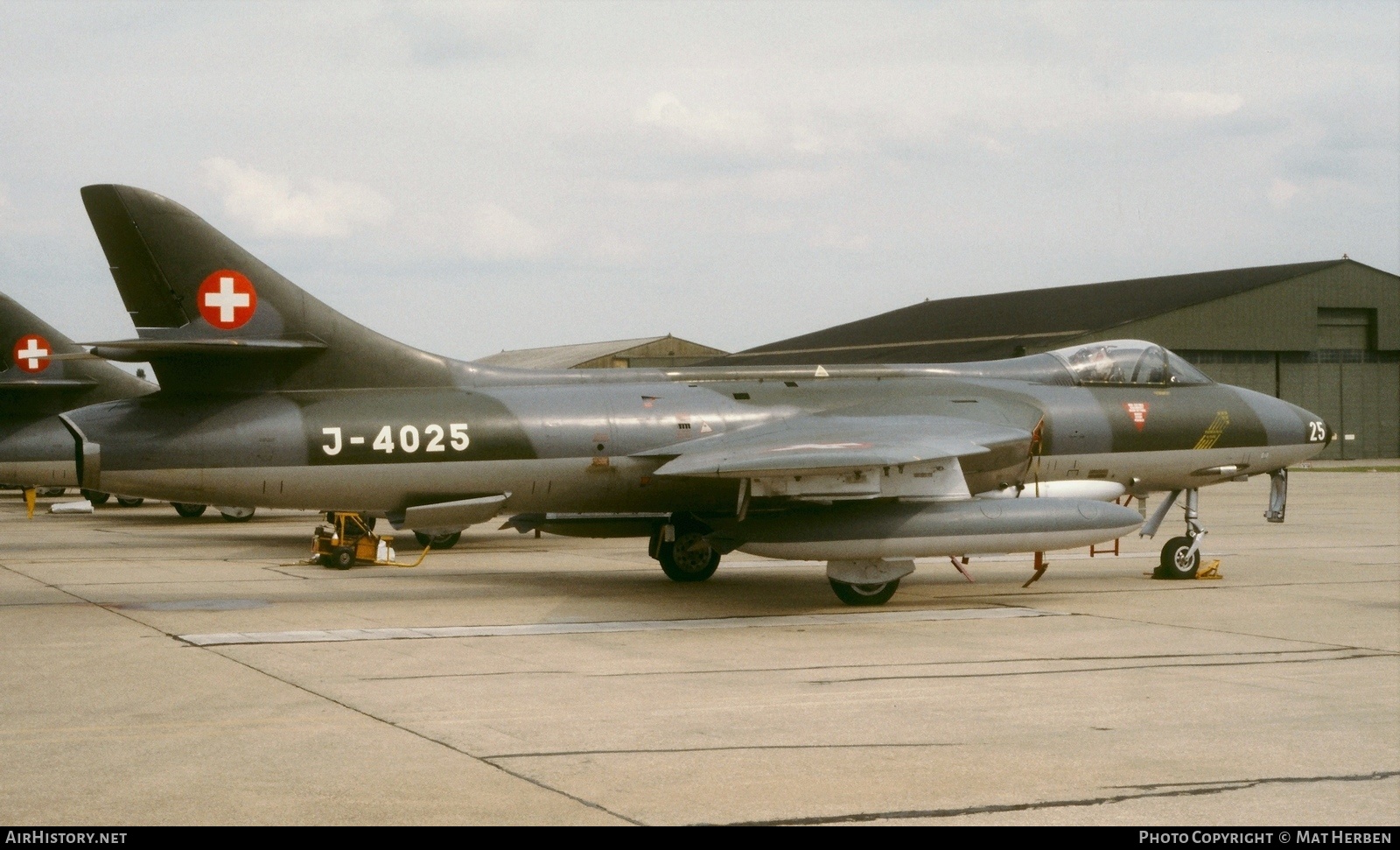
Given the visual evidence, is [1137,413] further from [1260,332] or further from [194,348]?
[1260,332]

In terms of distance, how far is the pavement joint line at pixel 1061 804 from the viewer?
246 inches

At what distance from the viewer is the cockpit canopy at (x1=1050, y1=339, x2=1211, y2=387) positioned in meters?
17.5

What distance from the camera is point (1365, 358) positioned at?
58.8 metres

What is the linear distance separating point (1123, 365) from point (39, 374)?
73.1ft

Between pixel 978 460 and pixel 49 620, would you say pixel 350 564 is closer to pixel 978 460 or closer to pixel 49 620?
pixel 49 620

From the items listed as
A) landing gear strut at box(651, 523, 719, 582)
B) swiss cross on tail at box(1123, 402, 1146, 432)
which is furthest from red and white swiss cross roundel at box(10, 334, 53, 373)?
swiss cross on tail at box(1123, 402, 1146, 432)

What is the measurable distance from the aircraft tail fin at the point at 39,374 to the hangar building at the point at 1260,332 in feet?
106

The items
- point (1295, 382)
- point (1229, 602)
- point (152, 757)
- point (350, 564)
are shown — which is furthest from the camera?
point (1295, 382)

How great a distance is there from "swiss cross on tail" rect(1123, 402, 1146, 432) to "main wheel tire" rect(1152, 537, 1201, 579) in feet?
4.72

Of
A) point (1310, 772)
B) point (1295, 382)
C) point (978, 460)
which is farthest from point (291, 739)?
point (1295, 382)

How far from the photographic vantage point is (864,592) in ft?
47.8

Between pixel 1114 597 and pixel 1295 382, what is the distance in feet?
151

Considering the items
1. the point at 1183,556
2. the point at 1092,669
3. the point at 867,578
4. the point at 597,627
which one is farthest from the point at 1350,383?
the point at 1092,669

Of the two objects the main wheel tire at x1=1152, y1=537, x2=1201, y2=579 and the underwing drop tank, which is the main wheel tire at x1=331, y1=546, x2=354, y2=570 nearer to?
the underwing drop tank
